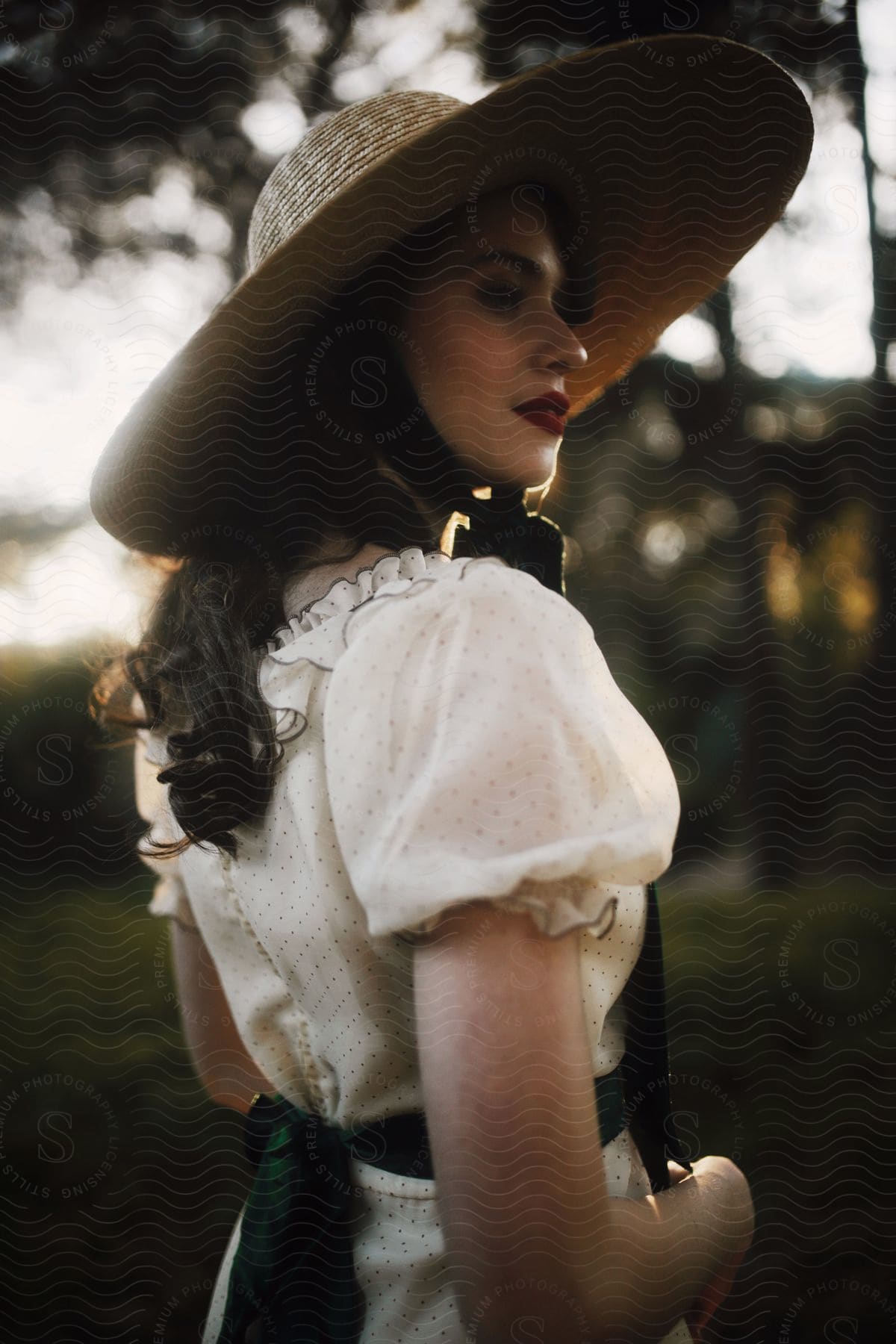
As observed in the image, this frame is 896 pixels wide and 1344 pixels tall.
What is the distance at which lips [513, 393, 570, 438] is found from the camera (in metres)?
0.85

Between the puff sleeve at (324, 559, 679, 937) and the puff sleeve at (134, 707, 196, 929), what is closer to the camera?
the puff sleeve at (324, 559, 679, 937)

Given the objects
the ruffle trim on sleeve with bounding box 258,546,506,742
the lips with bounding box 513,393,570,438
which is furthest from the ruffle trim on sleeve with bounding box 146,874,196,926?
the lips with bounding box 513,393,570,438

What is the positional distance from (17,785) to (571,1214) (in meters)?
2.08

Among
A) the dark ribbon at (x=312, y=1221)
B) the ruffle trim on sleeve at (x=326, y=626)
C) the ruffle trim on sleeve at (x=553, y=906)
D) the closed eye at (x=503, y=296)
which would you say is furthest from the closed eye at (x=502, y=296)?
the dark ribbon at (x=312, y=1221)

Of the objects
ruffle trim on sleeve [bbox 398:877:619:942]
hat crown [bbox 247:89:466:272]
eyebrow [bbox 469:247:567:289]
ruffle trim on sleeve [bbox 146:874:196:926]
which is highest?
hat crown [bbox 247:89:466:272]

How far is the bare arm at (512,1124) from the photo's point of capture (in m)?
0.53

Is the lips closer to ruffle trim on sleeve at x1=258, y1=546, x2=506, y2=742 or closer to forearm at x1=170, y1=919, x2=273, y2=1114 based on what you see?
ruffle trim on sleeve at x1=258, y1=546, x2=506, y2=742

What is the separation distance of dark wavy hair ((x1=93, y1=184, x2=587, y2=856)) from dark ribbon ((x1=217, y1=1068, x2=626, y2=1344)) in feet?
0.96

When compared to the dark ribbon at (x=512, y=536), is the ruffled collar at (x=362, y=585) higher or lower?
higher

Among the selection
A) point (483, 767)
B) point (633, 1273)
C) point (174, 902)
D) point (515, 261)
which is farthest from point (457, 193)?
point (633, 1273)

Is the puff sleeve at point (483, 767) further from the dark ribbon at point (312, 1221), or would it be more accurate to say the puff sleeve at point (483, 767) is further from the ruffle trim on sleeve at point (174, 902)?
the ruffle trim on sleeve at point (174, 902)

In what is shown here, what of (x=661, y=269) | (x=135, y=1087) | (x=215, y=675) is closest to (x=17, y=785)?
(x=135, y=1087)

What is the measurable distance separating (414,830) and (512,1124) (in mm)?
200

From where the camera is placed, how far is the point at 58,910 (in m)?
1.47
